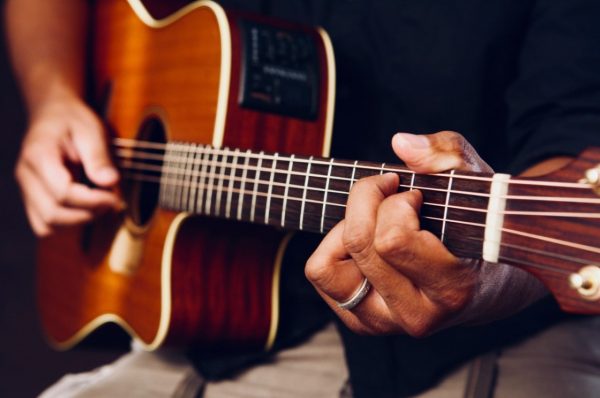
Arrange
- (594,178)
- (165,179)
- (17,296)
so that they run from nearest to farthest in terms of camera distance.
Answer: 1. (594,178)
2. (165,179)
3. (17,296)

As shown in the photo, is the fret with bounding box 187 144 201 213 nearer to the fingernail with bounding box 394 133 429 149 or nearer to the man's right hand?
the man's right hand

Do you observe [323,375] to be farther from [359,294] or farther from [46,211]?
[46,211]

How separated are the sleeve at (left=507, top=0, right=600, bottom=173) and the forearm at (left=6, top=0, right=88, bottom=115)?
0.65m

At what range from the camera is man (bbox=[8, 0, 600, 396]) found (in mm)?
550

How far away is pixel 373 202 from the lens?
541mm

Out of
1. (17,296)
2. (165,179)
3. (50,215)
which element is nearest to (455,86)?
(165,179)

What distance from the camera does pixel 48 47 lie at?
1.14 meters

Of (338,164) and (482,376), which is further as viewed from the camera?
(482,376)

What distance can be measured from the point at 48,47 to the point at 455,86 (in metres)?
0.67

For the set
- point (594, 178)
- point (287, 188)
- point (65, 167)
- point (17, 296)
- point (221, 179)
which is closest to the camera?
point (594, 178)

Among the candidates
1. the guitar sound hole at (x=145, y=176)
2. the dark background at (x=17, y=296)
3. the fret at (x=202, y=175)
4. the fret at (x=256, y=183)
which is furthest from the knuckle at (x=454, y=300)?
the dark background at (x=17, y=296)

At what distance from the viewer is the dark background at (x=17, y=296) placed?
1611mm

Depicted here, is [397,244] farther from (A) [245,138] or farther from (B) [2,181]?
(B) [2,181]

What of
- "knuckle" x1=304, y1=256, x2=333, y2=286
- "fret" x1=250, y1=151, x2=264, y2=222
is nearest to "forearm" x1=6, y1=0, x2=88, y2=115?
"fret" x1=250, y1=151, x2=264, y2=222
